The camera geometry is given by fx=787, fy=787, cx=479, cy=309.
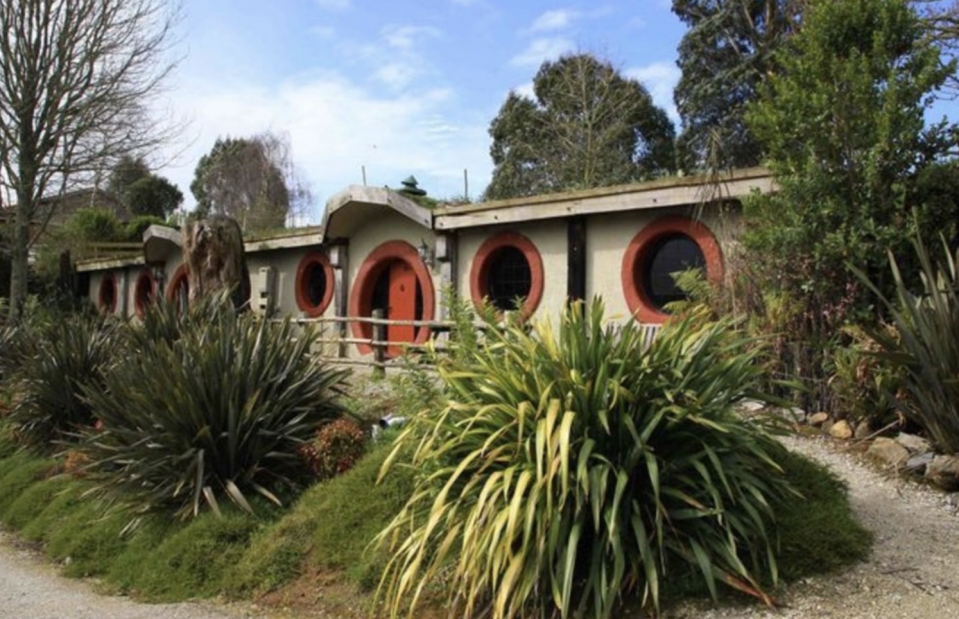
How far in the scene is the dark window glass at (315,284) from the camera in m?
17.2

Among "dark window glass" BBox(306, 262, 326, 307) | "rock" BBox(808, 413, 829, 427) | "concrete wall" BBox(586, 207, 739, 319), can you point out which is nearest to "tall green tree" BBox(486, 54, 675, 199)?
"dark window glass" BBox(306, 262, 326, 307)

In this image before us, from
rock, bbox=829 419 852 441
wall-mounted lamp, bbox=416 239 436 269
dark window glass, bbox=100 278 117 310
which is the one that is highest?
wall-mounted lamp, bbox=416 239 436 269

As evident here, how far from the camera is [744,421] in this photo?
4.74 meters

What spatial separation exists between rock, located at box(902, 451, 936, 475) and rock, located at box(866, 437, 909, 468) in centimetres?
8

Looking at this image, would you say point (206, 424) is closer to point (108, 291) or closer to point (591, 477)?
point (591, 477)

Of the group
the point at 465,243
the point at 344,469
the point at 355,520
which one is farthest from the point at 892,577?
the point at 465,243

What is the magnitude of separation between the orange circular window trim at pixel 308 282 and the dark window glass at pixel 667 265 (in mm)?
7506

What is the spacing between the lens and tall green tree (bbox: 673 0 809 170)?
25750 mm

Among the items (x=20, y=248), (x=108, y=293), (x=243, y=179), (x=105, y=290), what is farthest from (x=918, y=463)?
(x=243, y=179)

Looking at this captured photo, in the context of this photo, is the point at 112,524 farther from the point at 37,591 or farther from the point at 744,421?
the point at 744,421

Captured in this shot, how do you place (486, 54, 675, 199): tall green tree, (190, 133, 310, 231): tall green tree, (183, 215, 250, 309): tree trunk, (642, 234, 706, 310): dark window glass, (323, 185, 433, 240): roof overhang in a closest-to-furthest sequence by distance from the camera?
(642, 234, 706, 310): dark window glass
(183, 215, 250, 309): tree trunk
(323, 185, 433, 240): roof overhang
(486, 54, 675, 199): tall green tree
(190, 133, 310, 231): tall green tree

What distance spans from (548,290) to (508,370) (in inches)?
295

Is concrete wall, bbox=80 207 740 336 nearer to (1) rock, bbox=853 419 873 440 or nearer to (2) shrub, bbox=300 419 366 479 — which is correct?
(2) shrub, bbox=300 419 366 479

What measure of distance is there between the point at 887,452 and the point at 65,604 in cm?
621
